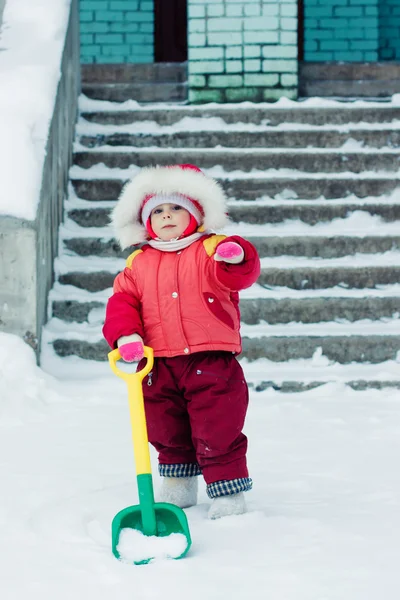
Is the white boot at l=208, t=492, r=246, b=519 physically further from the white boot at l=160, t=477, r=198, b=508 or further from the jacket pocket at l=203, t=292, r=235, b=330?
the jacket pocket at l=203, t=292, r=235, b=330

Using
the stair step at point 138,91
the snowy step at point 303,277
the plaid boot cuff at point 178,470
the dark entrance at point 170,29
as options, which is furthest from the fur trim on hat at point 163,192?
the dark entrance at point 170,29

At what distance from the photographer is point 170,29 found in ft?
34.6

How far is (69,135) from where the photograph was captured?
20.7 feet

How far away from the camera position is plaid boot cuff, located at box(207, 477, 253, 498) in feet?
9.25

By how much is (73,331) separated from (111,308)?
2.34 metres

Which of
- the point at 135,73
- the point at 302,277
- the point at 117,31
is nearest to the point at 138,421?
the point at 302,277

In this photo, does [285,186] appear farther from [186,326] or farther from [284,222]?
[186,326]

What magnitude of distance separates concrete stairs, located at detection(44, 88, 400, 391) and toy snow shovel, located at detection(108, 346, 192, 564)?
7.17 ft

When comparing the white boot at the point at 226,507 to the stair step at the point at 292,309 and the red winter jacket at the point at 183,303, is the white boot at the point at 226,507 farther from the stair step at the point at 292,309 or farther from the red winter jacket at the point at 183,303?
the stair step at the point at 292,309

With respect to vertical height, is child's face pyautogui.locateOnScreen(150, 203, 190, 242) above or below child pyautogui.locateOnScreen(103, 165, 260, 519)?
above

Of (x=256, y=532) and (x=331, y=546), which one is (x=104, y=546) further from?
(x=331, y=546)

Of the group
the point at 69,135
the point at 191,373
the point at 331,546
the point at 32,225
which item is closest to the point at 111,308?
the point at 191,373

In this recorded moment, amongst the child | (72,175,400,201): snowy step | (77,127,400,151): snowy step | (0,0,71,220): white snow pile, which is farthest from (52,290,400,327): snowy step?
the child

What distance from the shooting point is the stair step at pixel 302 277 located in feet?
17.9
